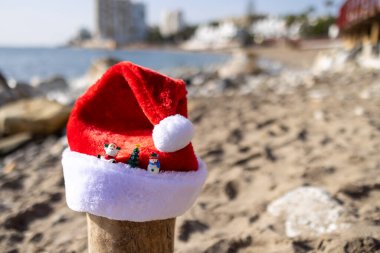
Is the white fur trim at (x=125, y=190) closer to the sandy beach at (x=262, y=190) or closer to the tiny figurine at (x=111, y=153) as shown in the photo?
the tiny figurine at (x=111, y=153)

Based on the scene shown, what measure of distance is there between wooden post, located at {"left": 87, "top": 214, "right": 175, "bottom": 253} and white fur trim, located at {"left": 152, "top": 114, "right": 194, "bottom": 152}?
326mm

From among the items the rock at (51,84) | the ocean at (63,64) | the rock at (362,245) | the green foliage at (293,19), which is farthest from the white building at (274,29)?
the rock at (362,245)

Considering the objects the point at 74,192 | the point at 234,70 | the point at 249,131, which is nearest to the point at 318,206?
the point at 74,192

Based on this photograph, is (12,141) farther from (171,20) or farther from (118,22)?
(171,20)

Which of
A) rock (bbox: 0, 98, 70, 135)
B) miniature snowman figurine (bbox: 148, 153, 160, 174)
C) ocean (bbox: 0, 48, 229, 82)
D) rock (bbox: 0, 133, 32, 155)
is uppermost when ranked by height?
miniature snowman figurine (bbox: 148, 153, 160, 174)

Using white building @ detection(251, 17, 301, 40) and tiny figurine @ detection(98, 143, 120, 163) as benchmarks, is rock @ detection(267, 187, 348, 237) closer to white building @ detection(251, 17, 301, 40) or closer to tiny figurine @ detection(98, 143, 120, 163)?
tiny figurine @ detection(98, 143, 120, 163)

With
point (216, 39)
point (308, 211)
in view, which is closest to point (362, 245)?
point (308, 211)

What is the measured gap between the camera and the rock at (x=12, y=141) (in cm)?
471

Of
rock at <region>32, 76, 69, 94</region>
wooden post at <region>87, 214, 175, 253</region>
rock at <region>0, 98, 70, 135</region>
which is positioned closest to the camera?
wooden post at <region>87, 214, 175, 253</region>

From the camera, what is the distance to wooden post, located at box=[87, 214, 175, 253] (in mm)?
1509

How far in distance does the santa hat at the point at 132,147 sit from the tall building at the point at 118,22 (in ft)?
335

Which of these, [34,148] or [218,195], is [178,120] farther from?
[34,148]

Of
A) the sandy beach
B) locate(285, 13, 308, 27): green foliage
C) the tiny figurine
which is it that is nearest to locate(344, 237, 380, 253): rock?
the sandy beach

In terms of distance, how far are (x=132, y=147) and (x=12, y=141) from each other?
391 centimetres
